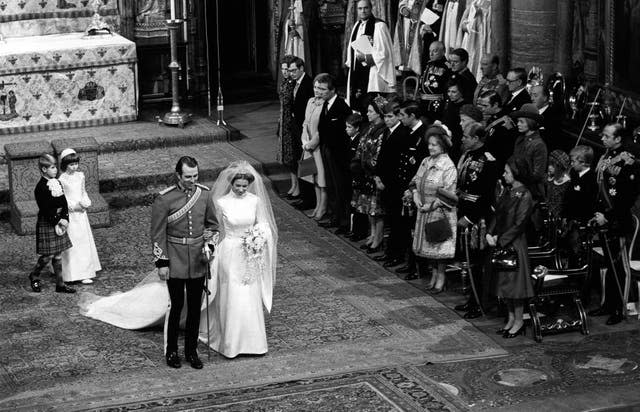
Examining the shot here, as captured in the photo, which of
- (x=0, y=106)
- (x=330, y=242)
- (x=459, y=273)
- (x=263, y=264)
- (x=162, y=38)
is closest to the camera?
(x=263, y=264)

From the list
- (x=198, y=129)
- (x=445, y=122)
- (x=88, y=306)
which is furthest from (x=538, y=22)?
(x=88, y=306)

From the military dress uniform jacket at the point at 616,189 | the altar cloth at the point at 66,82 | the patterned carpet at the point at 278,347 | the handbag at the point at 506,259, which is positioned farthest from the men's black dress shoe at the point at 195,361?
the altar cloth at the point at 66,82

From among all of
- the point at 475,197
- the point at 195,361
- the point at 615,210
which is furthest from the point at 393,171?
the point at 195,361

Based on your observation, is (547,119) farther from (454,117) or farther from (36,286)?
(36,286)

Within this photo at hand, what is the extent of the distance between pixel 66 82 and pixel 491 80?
657 centimetres

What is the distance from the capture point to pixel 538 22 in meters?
17.0

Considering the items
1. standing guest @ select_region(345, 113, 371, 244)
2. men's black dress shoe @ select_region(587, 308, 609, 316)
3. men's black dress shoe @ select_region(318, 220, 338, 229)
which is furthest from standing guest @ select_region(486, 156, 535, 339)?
men's black dress shoe @ select_region(318, 220, 338, 229)

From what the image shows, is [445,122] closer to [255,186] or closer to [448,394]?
[255,186]

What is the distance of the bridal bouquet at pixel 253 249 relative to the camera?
12.3m

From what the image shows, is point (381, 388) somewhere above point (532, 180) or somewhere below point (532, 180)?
below

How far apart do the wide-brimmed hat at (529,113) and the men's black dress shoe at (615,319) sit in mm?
1935

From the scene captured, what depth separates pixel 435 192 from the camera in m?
13.8

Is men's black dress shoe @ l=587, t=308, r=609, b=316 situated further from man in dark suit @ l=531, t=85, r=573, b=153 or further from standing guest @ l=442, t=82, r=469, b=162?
standing guest @ l=442, t=82, r=469, b=162

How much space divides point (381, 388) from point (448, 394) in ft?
1.77
